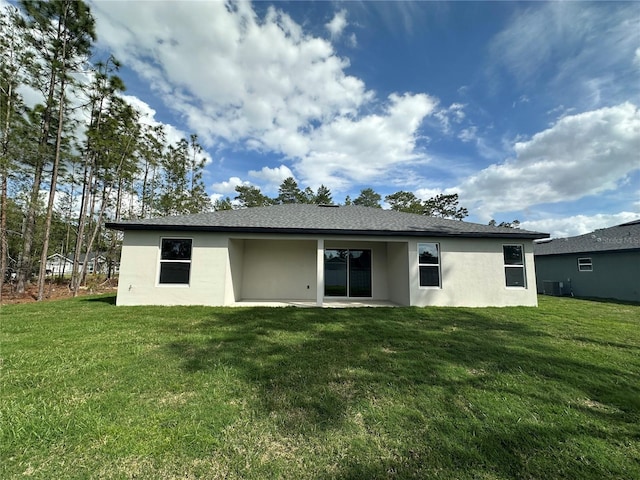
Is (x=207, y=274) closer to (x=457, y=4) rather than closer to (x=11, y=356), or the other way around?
(x=11, y=356)

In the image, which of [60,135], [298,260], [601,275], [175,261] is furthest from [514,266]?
[60,135]

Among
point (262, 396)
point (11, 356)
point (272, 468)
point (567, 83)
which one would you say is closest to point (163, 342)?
point (11, 356)

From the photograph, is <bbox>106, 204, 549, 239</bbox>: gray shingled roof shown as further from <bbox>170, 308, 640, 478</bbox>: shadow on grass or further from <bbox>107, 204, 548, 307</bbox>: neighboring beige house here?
<bbox>170, 308, 640, 478</bbox>: shadow on grass

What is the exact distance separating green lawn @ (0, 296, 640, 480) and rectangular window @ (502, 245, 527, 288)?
11.9ft

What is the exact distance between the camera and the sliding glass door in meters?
11.0

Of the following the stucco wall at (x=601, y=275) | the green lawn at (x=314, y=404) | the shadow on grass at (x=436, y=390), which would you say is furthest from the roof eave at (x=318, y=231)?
the stucco wall at (x=601, y=275)

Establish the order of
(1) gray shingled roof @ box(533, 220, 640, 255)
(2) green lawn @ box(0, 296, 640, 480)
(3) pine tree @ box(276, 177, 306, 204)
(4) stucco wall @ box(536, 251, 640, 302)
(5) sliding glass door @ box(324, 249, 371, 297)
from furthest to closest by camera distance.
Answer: (3) pine tree @ box(276, 177, 306, 204) → (1) gray shingled roof @ box(533, 220, 640, 255) → (4) stucco wall @ box(536, 251, 640, 302) → (5) sliding glass door @ box(324, 249, 371, 297) → (2) green lawn @ box(0, 296, 640, 480)

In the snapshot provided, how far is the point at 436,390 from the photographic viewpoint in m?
3.33

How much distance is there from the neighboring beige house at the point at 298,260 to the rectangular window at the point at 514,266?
1.3 inches

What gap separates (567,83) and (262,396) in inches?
521

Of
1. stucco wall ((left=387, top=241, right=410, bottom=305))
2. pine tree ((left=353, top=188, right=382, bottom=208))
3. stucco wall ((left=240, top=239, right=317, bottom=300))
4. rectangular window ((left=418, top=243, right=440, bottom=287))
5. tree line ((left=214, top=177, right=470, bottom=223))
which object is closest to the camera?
rectangular window ((left=418, top=243, right=440, bottom=287))

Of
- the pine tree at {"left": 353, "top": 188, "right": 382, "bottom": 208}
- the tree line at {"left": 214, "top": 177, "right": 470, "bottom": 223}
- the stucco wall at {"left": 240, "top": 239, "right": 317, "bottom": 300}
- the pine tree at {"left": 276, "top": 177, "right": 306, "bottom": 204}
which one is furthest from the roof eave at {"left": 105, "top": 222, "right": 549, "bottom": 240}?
the pine tree at {"left": 353, "top": 188, "right": 382, "bottom": 208}

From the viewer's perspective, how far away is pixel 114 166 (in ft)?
54.7

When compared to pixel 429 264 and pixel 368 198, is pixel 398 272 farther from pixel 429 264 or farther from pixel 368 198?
pixel 368 198
